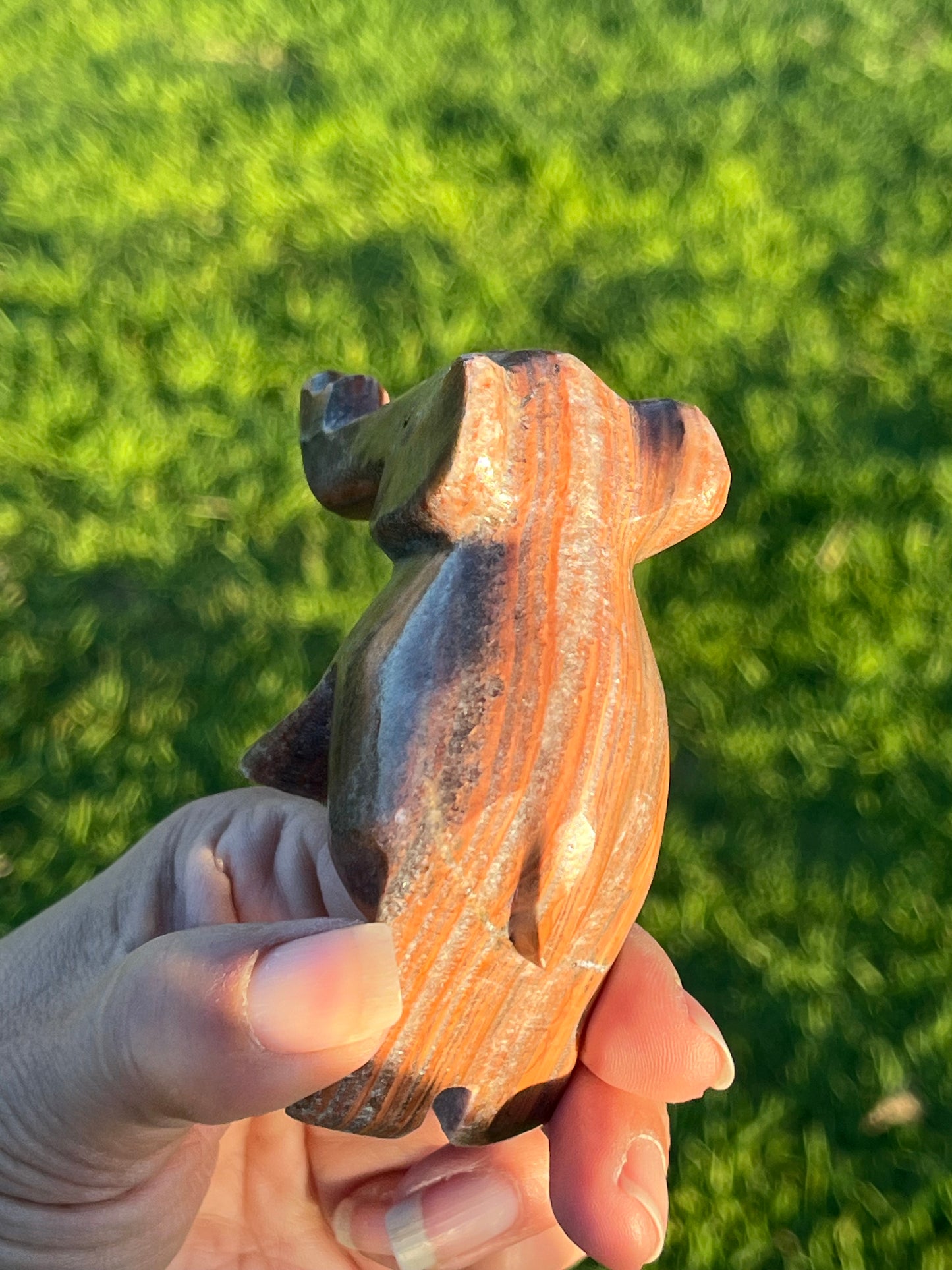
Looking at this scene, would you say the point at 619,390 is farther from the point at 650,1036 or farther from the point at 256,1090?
the point at 256,1090

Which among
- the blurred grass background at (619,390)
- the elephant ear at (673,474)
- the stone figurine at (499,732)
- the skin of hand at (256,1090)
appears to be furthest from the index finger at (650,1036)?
the blurred grass background at (619,390)

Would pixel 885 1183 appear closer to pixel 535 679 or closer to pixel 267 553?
pixel 535 679

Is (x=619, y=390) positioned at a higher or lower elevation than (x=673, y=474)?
lower

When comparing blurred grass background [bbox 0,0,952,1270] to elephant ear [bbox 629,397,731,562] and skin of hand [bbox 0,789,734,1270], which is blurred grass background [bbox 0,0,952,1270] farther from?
elephant ear [bbox 629,397,731,562]

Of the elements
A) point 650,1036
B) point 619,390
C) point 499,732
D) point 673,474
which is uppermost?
point 673,474

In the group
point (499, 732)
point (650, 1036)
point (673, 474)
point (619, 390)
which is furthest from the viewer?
point (619, 390)

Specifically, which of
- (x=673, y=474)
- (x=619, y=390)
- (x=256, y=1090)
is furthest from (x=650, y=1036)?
(x=619, y=390)

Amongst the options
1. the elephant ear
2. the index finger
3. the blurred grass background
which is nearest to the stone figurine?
the elephant ear
